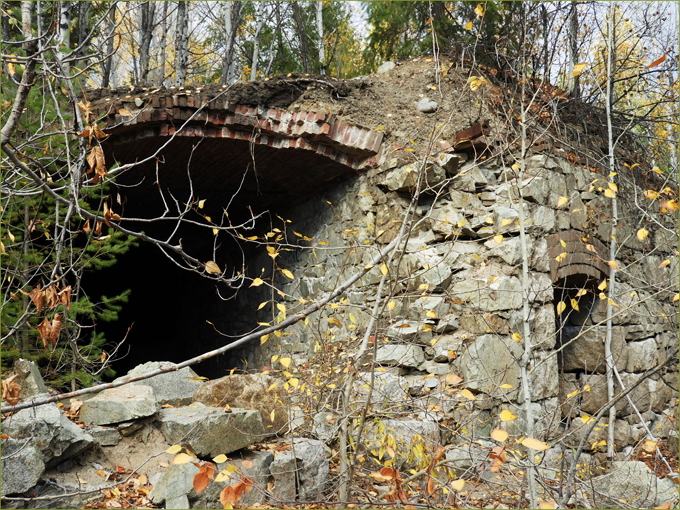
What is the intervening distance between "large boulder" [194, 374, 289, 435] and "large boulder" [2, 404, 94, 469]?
0.87 metres

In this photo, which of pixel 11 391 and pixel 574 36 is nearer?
pixel 11 391

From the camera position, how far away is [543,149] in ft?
15.7

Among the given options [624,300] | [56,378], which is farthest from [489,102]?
[56,378]

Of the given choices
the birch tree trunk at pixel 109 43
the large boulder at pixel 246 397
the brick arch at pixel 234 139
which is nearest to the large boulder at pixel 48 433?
the large boulder at pixel 246 397

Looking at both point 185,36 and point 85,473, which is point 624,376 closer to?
point 85,473

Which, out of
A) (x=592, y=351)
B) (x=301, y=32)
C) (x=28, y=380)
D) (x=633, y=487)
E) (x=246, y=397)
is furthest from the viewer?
(x=301, y=32)

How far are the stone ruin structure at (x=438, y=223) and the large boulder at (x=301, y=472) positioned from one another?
71 cm

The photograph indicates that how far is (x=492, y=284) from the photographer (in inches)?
173

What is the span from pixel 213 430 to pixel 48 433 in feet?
2.94

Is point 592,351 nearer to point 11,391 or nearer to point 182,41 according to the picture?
point 11,391

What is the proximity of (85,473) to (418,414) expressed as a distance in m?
2.23

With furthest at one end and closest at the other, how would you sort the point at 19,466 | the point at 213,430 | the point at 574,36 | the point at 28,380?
the point at 574,36, the point at 28,380, the point at 213,430, the point at 19,466

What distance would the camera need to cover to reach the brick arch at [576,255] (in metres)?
4.66

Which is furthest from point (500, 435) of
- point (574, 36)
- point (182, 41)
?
point (182, 41)
